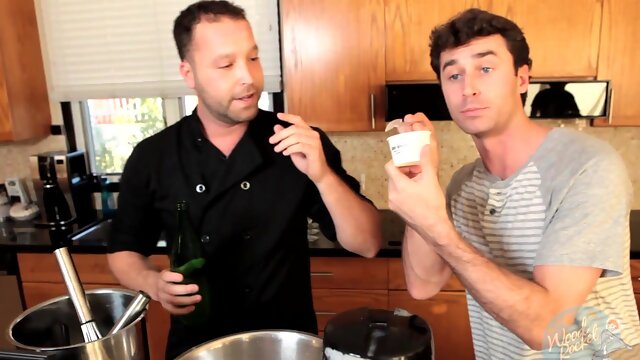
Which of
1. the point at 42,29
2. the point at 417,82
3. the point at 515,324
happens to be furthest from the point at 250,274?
the point at 42,29

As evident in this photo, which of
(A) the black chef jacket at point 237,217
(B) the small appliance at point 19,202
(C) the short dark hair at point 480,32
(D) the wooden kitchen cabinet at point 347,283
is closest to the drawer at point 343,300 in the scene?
(D) the wooden kitchen cabinet at point 347,283

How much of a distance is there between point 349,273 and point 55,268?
4.43ft

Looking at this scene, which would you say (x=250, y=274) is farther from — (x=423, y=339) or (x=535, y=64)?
(x=535, y=64)

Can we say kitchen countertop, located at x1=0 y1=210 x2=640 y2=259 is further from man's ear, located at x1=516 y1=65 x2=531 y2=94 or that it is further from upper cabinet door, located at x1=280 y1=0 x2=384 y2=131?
man's ear, located at x1=516 y1=65 x2=531 y2=94

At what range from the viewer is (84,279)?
2.37 metres

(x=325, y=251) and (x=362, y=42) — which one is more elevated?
(x=362, y=42)

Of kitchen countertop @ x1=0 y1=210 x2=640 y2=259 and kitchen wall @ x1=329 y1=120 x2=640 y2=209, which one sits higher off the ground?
kitchen wall @ x1=329 y1=120 x2=640 y2=209

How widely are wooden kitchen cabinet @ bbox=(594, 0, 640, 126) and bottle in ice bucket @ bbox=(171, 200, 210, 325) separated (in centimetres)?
171

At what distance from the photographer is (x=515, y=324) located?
92 cm

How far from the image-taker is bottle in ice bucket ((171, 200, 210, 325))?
122cm

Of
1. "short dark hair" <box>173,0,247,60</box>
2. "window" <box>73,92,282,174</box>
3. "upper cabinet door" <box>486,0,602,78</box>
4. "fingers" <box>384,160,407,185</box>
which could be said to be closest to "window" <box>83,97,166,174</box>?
"window" <box>73,92,282,174</box>

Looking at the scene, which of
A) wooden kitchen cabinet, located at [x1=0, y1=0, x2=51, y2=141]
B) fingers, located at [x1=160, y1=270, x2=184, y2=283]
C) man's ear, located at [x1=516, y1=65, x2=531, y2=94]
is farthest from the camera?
wooden kitchen cabinet, located at [x1=0, y1=0, x2=51, y2=141]

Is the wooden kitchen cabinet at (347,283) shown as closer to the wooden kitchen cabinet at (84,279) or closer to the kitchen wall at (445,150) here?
the kitchen wall at (445,150)

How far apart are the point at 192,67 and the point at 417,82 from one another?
3.68 ft
